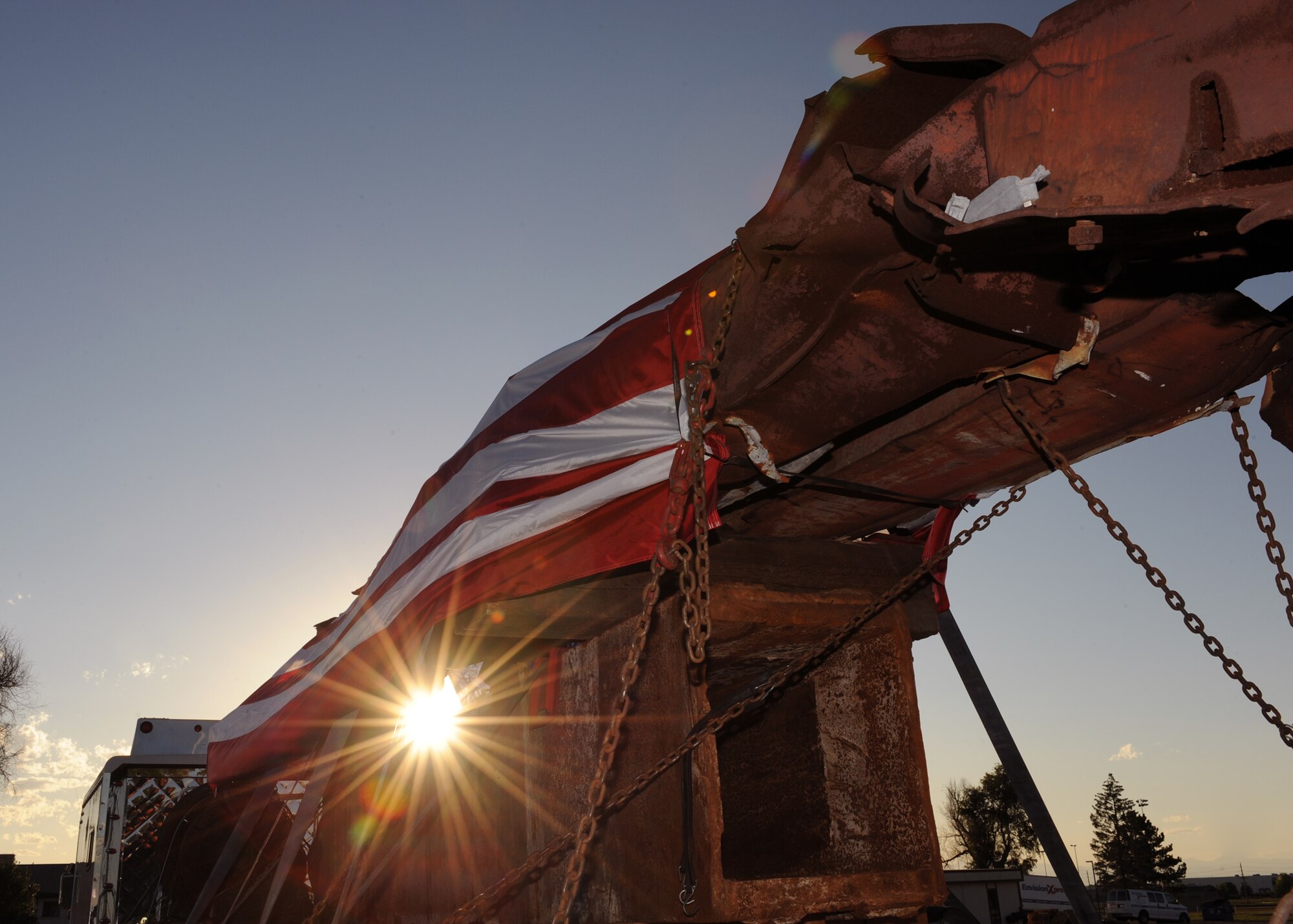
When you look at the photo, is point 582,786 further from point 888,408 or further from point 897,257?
point 897,257

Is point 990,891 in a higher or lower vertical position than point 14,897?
lower

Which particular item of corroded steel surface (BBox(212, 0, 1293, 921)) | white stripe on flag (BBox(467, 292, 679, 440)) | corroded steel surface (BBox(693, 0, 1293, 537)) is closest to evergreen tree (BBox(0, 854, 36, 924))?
corroded steel surface (BBox(212, 0, 1293, 921))

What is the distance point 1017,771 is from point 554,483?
2.93m

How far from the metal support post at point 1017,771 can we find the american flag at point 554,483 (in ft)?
8.00

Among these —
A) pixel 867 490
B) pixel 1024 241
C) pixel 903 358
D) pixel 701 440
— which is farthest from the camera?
pixel 867 490

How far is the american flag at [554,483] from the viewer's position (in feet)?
12.3

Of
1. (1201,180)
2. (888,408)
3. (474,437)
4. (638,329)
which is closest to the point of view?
(1201,180)

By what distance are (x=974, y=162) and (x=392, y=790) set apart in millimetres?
5702

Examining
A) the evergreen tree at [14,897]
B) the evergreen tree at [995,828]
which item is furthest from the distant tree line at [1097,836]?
the evergreen tree at [14,897]

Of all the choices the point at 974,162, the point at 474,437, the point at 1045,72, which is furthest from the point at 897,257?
the point at 474,437

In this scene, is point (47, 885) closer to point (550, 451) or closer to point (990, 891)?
point (990, 891)

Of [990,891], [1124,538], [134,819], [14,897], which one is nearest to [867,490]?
[1124,538]

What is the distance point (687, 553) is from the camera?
3461 millimetres

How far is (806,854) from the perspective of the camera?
194 inches
